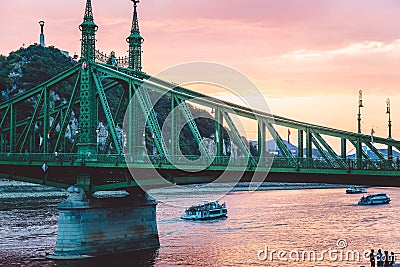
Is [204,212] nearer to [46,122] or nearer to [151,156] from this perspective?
[46,122]

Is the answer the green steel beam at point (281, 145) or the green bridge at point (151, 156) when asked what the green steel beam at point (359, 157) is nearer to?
the green bridge at point (151, 156)

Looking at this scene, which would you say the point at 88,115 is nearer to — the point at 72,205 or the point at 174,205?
the point at 72,205

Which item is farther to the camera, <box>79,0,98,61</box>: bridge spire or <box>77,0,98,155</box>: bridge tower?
<box>79,0,98,61</box>: bridge spire

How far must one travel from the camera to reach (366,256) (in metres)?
72.1

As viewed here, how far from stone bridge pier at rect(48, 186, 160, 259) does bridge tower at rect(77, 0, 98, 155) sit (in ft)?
23.2

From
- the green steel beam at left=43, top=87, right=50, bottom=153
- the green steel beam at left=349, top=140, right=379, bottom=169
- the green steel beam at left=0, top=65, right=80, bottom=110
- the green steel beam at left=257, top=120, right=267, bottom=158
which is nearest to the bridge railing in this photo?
the green steel beam at left=349, top=140, right=379, bottom=169

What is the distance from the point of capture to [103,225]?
75062 millimetres

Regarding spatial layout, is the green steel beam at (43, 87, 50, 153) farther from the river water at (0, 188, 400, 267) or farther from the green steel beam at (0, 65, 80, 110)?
the river water at (0, 188, 400, 267)

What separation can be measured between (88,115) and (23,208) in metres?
59.8

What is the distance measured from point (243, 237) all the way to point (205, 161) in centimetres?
3000

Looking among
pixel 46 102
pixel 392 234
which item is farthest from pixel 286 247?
pixel 46 102

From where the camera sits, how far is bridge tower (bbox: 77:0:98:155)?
81250 millimetres

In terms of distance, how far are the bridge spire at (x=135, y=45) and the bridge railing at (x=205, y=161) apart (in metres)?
16.5

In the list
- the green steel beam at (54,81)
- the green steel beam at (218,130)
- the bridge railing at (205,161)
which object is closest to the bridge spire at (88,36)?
the green steel beam at (54,81)
